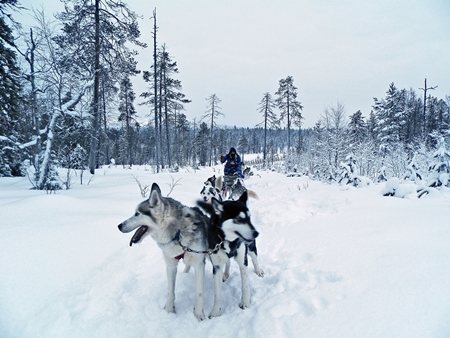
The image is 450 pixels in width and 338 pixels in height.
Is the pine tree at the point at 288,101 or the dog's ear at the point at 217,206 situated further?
the pine tree at the point at 288,101

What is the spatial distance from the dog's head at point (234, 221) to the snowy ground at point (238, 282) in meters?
0.89

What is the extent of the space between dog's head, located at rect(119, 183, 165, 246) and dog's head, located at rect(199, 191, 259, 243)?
2.38ft

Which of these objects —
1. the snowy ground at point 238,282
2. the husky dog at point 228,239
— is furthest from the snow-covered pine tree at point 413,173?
the husky dog at point 228,239

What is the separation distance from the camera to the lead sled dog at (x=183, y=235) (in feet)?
9.51

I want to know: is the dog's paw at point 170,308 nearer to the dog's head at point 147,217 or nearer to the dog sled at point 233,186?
the dog's head at point 147,217

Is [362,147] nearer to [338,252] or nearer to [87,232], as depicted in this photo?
[338,252]

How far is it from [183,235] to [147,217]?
519 mm

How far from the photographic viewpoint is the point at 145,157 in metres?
70.3

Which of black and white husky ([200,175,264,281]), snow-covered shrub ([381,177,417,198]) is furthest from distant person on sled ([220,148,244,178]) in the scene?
snow-covered shrub ([381,177,417,198])

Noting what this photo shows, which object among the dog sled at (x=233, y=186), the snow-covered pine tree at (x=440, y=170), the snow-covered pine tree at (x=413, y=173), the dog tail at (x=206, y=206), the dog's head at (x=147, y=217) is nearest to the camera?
the dog's head at (x=147, y=217)

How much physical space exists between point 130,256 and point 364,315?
348 cm

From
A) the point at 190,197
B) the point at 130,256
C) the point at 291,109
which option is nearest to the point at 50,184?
the point at 190,197

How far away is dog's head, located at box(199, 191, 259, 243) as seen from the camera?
9.16ft

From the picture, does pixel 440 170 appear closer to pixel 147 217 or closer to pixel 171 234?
pixel 171 234
